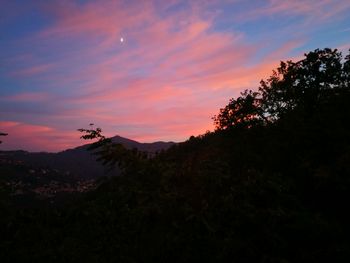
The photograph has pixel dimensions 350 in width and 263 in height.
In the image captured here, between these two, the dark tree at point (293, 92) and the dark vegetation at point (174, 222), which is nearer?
the dark vegetation at point (174, 222)

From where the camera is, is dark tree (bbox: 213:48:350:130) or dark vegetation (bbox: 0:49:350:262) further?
dark tree (bbox: 213:48:350:130)

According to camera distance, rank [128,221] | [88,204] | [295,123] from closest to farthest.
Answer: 1. [128,221]
2. [88,204]
3. [295,123]

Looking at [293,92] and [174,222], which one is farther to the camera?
[293,92]

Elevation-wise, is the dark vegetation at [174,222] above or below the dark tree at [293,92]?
below

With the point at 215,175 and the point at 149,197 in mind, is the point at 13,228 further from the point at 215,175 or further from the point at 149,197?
the point at 215,175

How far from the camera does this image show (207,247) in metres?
9.52

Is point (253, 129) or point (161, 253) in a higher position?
point (253, 129)

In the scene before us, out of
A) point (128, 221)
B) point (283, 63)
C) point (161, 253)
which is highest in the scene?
point (283, 63)

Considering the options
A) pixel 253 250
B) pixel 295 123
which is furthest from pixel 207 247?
pixel 295 123

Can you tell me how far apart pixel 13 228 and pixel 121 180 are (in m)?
4.19

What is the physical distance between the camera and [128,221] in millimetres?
10500

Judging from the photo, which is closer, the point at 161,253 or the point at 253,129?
the point at 161,253

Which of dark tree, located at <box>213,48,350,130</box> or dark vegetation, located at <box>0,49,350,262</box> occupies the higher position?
dark tree, located at <box>213,48,350,130</box>

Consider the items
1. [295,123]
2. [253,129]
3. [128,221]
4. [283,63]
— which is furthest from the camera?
[283,63]
